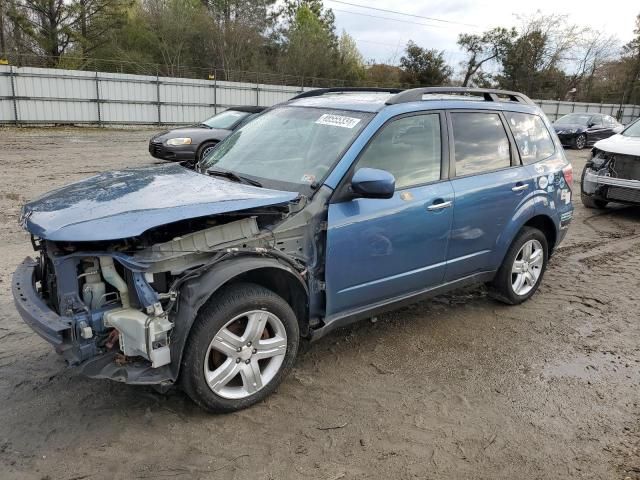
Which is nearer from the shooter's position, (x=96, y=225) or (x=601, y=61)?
(x=96, y=225)

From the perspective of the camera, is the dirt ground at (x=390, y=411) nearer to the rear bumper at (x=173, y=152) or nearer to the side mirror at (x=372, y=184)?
the side mirror at (x=372, y=184)

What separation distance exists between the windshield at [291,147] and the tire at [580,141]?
1903cm

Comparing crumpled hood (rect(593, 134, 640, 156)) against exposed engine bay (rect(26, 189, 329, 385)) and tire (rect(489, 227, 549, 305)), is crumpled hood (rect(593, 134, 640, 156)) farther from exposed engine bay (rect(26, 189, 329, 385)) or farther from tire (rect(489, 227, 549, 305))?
exposed engine bay (rect(26, 189, 329, 385))

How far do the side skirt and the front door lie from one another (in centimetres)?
3

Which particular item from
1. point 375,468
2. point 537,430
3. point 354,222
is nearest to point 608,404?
point 537,430

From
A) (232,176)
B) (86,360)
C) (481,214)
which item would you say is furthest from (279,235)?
(481,214)

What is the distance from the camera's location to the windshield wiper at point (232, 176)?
363 cm

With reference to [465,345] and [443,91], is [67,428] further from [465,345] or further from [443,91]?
[443,91]

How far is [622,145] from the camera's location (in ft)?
28.1

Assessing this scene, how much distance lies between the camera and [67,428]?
2941mm

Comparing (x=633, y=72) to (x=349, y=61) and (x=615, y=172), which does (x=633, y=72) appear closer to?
(x=349, y=61)

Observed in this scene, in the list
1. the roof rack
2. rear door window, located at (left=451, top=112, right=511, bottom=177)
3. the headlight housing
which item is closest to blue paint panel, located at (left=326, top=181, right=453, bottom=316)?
rear door window, located at (left=451, top=112, right=511, bottom=177)

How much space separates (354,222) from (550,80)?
1942 inches

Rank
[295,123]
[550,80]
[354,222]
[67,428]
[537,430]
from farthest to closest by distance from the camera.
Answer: [550,80], [295,123], [354,222], [537,430], [67,428]
